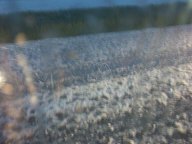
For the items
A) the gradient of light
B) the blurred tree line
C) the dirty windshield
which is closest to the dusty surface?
the dirty windshield

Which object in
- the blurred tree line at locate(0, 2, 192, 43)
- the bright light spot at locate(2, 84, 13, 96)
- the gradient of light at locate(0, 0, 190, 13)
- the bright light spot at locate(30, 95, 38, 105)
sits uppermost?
the gradient of light at locate(0, 0, 190, 13)

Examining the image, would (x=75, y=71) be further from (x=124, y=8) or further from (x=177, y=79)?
(x=124, y=8)

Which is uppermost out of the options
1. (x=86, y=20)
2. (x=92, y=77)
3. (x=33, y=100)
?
(x=86, y=20)

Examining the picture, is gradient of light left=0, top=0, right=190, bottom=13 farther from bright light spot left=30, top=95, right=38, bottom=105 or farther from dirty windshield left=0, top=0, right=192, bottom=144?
bright light spot left=30, top=95, right=38, bottom=105

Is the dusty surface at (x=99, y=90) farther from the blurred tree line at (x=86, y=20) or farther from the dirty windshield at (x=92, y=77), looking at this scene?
the blurred tree line at (x=86, y=20)

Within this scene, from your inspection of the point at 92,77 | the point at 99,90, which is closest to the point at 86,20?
the point at 99,90

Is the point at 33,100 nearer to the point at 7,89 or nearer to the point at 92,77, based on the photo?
the point at 7,89

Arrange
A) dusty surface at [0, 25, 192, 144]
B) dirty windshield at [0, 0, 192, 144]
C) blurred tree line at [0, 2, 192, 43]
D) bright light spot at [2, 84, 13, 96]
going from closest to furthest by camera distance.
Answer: blurred tree line at [0, 2, 192, 43], dirty windshield at [0, 0, 192, 144], dusty surface at [0, 25, 192, 144], bright light spot at [2, 84, 13, 96]

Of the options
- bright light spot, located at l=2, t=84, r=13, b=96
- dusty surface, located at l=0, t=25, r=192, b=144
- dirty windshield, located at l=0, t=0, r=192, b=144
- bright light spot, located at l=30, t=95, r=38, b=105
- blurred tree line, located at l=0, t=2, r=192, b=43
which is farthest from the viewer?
bright light spot, located at l=2, t=84, r=13, b=96
